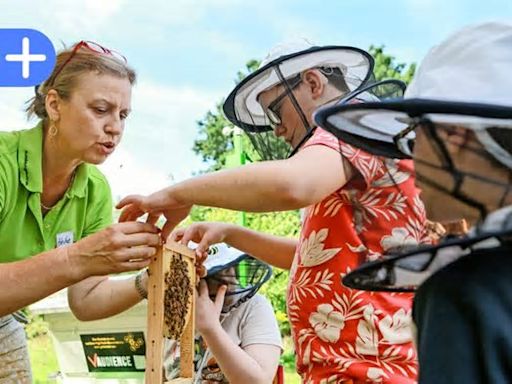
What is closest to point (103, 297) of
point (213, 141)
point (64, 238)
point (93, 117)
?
point (64, 238)

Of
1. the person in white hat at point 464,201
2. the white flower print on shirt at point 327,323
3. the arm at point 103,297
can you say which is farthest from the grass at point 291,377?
the person in white hat at point 464,201

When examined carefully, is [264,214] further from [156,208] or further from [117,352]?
[156,208]

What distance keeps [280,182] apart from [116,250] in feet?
2.32

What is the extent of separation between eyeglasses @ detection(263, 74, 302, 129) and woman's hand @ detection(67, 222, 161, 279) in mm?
491

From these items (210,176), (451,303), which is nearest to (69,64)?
(210,176)

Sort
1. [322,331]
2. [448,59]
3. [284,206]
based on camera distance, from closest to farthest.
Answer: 1. [448,59]
2. [284,206]
3. [322,331]

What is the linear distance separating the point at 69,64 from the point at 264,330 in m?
1.42

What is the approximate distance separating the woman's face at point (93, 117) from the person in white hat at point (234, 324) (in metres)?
0.82

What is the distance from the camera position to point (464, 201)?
112 centimetres

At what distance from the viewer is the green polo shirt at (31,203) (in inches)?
102

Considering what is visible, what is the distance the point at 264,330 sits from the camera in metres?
3.34

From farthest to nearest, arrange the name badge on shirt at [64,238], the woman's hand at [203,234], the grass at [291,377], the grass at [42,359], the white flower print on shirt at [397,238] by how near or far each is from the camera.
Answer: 1. the grass at [42,359]
2. the grass at [291,377]
3. the name badge on shirt at [64,238]
4. the woman's hand at [203,234]
5. the white flower print on shirt at [397,238]

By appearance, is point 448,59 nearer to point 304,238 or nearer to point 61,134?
point 304,238

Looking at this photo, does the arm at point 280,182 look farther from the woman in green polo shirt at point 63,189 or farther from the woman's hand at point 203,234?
the woman's hand at point 203,234
